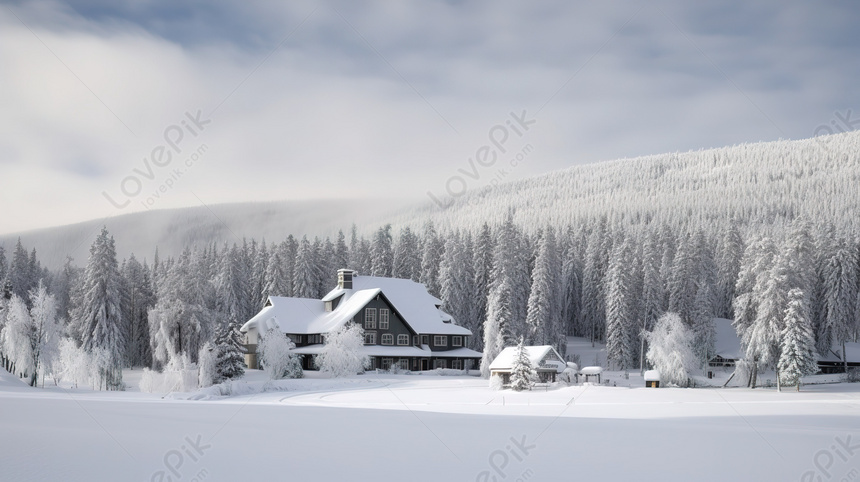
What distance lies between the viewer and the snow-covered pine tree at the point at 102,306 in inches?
2271

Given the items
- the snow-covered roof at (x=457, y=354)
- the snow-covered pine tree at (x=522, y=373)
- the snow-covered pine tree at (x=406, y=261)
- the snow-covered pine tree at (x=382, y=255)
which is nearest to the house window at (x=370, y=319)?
the snow-covered roof at (x=457, y=354)

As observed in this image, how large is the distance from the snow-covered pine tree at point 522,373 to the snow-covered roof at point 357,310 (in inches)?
830

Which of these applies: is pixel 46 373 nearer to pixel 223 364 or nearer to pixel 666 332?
pixel 223 364

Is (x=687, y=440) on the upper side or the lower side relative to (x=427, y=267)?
lower

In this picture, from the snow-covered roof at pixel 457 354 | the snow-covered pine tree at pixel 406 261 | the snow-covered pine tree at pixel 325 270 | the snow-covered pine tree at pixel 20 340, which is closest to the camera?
the snow-covered pine tree at pixel 20 340

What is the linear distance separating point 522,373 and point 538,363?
6.69m

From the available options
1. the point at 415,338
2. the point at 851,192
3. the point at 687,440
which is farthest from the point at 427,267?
the point at 851,192

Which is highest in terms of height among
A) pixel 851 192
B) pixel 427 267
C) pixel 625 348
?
pixel 851 192

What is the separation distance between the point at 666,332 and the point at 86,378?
46660 mm

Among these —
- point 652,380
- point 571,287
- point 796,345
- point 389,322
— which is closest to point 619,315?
point 652,380

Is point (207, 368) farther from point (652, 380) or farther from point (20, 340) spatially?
point (652, 380)

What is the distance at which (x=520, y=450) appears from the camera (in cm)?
2019

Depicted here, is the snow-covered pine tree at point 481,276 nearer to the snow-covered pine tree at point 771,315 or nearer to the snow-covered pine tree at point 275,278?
the snow-covered pine tree at point 275,278

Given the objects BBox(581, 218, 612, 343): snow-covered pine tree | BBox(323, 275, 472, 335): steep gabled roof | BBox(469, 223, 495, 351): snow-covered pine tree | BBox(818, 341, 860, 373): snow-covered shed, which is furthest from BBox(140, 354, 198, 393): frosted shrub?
BBox(818, 341, 860, 373): snow-covered shed
